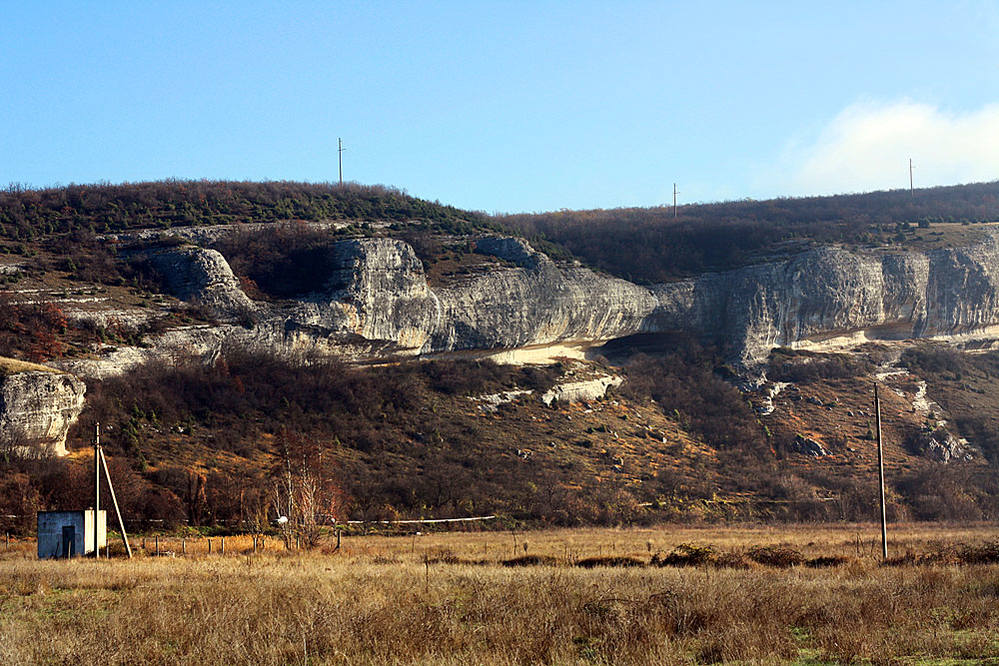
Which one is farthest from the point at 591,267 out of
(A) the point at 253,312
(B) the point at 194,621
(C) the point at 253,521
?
(B) the point at 194,621

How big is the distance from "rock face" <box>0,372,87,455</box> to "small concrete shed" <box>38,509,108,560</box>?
10896 millimetres

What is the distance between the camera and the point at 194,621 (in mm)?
12820

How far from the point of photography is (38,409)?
120 ft

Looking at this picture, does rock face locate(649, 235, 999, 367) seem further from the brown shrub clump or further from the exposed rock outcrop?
the brown shrub clump

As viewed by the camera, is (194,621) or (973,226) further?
(973,226)

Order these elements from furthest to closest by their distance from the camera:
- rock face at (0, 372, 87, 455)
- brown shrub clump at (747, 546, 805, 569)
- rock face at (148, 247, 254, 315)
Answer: rock face at (148, 247, 254, 315) < rock face at (0, 372, 87, 455) < brown shrub clump at (747, 546, 805, 569)

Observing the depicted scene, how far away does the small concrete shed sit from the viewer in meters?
26.2

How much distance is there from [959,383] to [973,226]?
→ 764 inches

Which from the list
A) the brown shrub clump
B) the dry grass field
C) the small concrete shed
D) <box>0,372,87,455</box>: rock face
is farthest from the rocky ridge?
the brown shrub clump

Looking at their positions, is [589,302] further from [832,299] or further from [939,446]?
[939,446]

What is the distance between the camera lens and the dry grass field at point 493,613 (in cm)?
1114

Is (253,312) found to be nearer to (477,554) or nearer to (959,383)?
(477,554)

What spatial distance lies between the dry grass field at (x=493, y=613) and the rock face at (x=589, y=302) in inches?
1288

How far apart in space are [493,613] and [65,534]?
1750 centimetres
